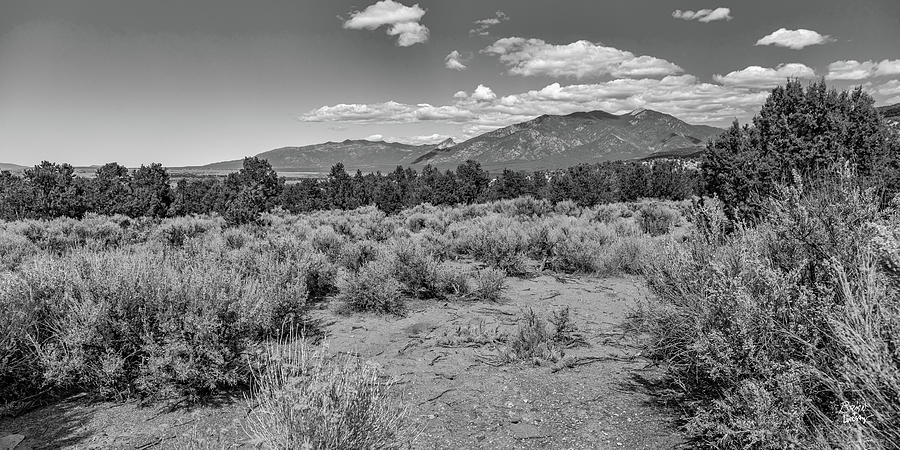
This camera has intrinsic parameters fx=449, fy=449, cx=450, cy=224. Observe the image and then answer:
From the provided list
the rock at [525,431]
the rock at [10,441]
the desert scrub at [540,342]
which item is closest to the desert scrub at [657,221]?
the desert scrub at [540,342]

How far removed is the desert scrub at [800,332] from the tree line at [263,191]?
10.3m

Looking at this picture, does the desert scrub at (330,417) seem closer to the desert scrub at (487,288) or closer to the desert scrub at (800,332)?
the desert scrub at (800,332)

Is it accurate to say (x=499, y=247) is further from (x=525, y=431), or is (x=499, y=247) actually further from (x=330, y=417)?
(x=330, y=417)

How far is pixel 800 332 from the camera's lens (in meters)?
3.45

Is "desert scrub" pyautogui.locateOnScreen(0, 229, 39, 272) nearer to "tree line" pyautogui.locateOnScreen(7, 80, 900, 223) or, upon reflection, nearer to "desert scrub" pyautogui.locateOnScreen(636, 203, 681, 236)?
"tree line" pyautogui.locateOnScreen(7, 80, 900, 223)

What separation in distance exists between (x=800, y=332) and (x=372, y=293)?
21.5 feet

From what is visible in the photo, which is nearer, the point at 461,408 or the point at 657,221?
the point at 461,408

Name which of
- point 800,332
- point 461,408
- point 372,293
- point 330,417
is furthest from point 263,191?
point 800,332

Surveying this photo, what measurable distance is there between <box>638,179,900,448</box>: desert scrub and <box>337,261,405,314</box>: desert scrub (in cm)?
500

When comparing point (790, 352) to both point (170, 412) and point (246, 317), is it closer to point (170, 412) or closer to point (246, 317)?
point (246, 317)

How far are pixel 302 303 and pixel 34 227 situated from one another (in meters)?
15.9

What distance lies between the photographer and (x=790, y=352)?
3.58m

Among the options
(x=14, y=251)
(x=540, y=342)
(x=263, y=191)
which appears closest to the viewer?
(x=540, y=342)

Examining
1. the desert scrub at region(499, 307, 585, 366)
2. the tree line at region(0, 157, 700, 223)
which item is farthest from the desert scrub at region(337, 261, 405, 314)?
the tree line at region(0, 157, 700, 223)
